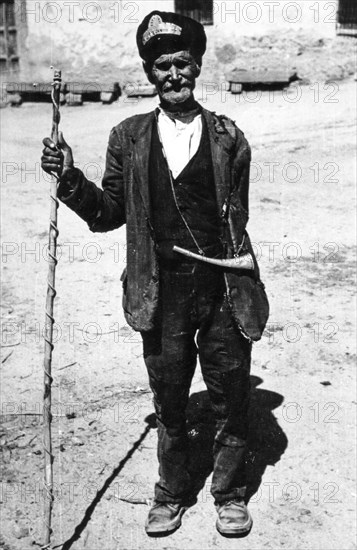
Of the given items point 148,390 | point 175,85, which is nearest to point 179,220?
point 175,85

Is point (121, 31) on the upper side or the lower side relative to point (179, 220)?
lower

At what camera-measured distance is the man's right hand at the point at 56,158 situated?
10.6 ft

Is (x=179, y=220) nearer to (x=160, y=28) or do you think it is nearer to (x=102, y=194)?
(x=102, y=194)

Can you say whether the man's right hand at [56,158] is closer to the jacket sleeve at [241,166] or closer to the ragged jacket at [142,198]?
the ragged jacket at [142,198]

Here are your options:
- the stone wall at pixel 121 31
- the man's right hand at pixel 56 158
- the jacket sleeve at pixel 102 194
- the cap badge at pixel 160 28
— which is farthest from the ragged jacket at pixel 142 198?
the stone wall at pixel 121 31

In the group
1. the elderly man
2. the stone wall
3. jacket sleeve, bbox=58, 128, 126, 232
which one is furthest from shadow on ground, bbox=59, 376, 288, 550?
the stone wall

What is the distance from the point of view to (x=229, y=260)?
11.7 ft

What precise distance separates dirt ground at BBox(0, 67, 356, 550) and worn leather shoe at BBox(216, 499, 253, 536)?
5cm

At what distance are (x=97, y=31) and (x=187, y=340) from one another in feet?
42.3

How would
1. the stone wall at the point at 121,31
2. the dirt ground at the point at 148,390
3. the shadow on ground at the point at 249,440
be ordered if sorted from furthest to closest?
the stone wall at the point at 121,31 → the shadow on ground at the point at 249,440 → the dirt ground at the point at 148,390

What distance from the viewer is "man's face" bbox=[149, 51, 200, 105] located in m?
3.42

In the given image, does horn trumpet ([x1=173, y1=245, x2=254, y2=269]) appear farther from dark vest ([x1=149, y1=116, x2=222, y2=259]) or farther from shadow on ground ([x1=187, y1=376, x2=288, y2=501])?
shadow on ground ([x1=187, y1=376, x2=288, y2=501])

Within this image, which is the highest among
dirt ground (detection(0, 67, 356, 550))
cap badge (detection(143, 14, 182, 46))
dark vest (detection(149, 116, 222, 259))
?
cap badge (detection(143, 14, 182, 46))

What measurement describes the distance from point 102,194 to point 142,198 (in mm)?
204
